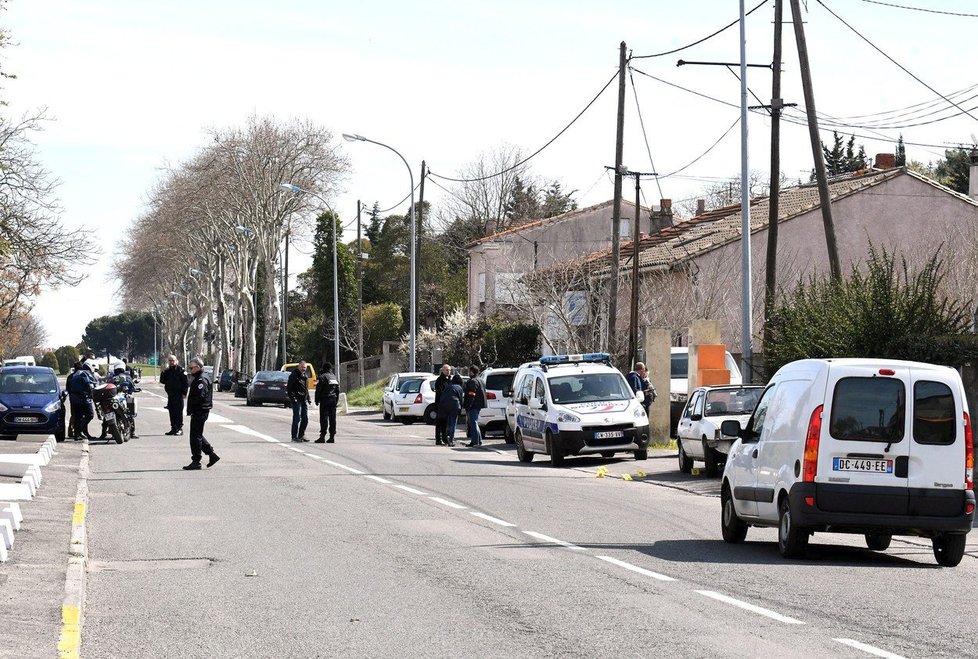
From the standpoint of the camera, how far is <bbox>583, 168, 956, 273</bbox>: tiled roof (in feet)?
163

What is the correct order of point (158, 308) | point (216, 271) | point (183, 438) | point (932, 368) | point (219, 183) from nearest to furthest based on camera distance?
point (932, 368)
point (183, 438)
point (219, 183)
point (216, 271)
point (158, 308)

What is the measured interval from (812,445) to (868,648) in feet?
14.4

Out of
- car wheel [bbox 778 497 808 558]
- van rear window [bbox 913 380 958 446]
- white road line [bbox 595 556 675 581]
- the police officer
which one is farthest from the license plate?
the police officer

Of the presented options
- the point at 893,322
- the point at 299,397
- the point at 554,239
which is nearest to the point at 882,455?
the point at 893,322

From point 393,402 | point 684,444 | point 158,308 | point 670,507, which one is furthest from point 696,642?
point 158,308

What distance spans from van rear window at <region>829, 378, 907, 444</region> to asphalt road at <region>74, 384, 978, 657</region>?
112cm

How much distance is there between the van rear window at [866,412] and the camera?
11945mm

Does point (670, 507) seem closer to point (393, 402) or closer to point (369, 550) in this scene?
point (369, 550)

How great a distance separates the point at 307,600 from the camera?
9.59m

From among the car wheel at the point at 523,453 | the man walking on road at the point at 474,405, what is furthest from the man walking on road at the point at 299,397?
the car wheel at the point at 523,453

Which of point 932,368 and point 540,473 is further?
point 540,473

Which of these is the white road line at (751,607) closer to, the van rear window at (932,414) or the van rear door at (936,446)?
the van rear door at (936,446)

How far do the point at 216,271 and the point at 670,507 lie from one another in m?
71.8

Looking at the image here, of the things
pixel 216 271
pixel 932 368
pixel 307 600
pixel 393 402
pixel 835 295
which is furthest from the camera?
pixel 216 271
